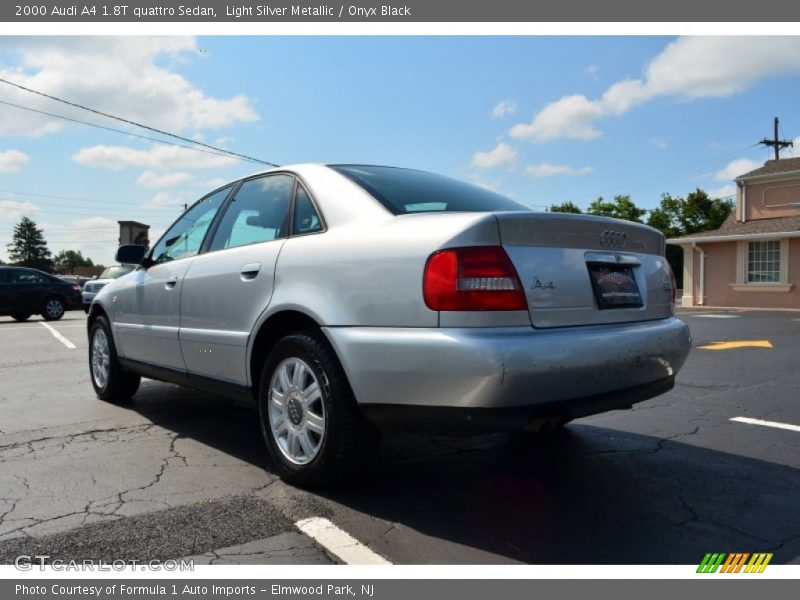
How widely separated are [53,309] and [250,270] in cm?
1714

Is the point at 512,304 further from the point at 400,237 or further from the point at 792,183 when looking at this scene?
the point at 792,183

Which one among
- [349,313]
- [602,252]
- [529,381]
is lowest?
[529,381]

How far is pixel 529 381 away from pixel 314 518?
1153mm

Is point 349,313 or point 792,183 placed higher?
point 792,183

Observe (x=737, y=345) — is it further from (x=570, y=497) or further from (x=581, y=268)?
(x=581, y=268)

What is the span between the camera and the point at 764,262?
2244cm

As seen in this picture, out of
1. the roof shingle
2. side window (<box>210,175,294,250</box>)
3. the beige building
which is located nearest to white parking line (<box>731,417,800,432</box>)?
side window (<box>210,175,294,250</box>)

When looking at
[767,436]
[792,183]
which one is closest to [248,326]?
[767,436]

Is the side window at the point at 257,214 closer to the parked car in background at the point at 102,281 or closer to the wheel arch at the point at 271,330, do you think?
the wheel arch at the point at 271,330

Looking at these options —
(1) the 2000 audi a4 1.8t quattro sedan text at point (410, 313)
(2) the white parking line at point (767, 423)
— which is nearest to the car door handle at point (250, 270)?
(1) the 2000 audi a4 1.8t quattro sedan text at point (410, 313)

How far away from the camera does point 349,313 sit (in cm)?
288

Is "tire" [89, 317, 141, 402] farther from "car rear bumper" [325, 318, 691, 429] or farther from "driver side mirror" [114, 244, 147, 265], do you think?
"car rear bumper" [325, 318, 691, 429]

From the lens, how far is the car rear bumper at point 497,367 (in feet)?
8.15

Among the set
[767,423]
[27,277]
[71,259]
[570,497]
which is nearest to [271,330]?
[570,497]
